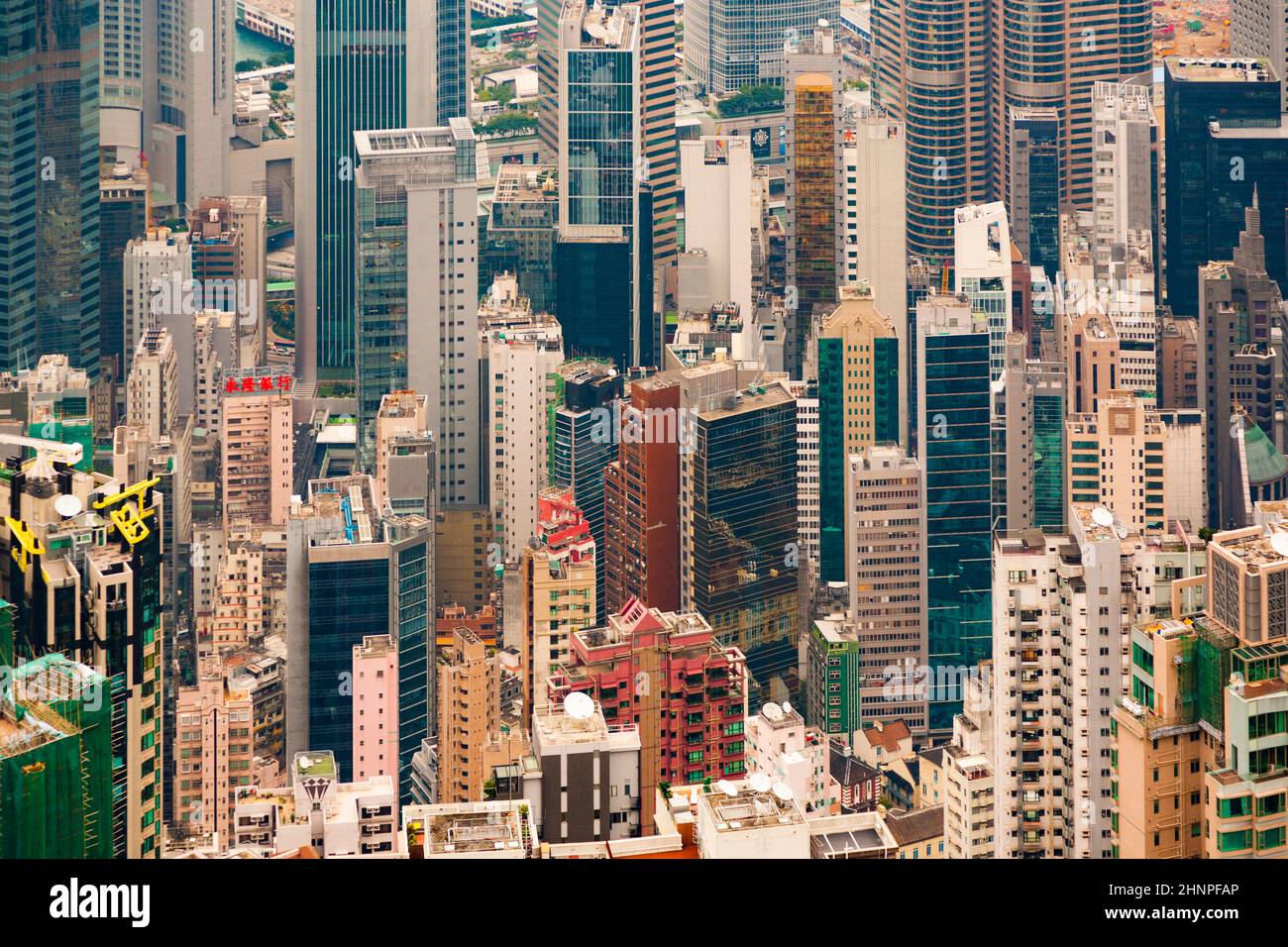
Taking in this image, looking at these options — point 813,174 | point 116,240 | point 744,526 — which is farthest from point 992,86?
point 116,240

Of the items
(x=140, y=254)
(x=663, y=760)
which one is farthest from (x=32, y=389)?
(x=663, y=760)

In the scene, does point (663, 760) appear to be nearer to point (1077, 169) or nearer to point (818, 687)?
point (818, 687)

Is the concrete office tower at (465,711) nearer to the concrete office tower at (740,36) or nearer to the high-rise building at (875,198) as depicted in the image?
the high-rise building at (875,198)

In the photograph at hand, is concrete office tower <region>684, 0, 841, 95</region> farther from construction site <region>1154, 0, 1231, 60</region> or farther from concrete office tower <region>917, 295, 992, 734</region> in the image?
concrete office tower <region>917, 295, 992, 734</region>

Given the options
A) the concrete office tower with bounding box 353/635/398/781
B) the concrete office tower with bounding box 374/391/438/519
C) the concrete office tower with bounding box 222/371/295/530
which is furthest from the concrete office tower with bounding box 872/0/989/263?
the concrete office tower with bounding box 353/635/398/781

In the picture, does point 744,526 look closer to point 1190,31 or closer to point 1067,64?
point 1067,64

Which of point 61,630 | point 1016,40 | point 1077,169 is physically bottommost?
point 61,630
